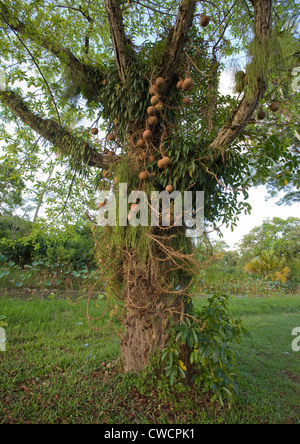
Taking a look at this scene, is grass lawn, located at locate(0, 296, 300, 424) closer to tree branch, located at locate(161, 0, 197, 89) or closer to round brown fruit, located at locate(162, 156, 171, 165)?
round brown fruit, located at locate(162, 156, 171, 165)

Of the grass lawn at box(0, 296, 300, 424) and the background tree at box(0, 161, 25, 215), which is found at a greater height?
the background tree at box(0, 161, 25, 215)

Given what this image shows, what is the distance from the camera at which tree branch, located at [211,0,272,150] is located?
1.46 m

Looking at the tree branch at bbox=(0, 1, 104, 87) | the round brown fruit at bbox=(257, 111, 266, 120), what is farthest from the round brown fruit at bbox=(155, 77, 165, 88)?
the tree branch at bbox=(0, 1, 104, 87)

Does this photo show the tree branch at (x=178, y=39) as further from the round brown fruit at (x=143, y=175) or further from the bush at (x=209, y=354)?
the bush at (x=209, y=354)

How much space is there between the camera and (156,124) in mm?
2172

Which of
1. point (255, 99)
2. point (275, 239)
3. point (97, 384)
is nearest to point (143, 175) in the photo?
point (255, 99)

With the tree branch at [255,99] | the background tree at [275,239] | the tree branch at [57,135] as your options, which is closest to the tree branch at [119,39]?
the tree branch at [57,135]

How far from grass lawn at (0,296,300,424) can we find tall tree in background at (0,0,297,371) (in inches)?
13.2

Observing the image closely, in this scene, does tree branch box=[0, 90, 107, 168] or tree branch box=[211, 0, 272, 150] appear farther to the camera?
tree branch box=[0, 90, 107, 168]

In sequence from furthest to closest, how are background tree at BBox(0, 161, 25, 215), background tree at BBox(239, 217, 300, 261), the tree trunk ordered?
background tree at BBox(239, 217, 300, 261) < background tree at BBox(0, 161, 25, 215) < the tree trunk

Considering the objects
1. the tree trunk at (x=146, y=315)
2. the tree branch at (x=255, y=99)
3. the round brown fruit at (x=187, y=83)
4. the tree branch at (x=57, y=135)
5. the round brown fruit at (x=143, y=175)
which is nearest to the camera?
the tree branch at (x=255, y=99)

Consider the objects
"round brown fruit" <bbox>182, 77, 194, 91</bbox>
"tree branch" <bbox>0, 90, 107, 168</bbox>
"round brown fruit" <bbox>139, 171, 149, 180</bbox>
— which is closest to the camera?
"round brown fruit" <bbox>182, 77, 194, 91</bbox>

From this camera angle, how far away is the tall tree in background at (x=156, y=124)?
1.74 metres

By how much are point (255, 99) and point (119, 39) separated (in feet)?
4.57
